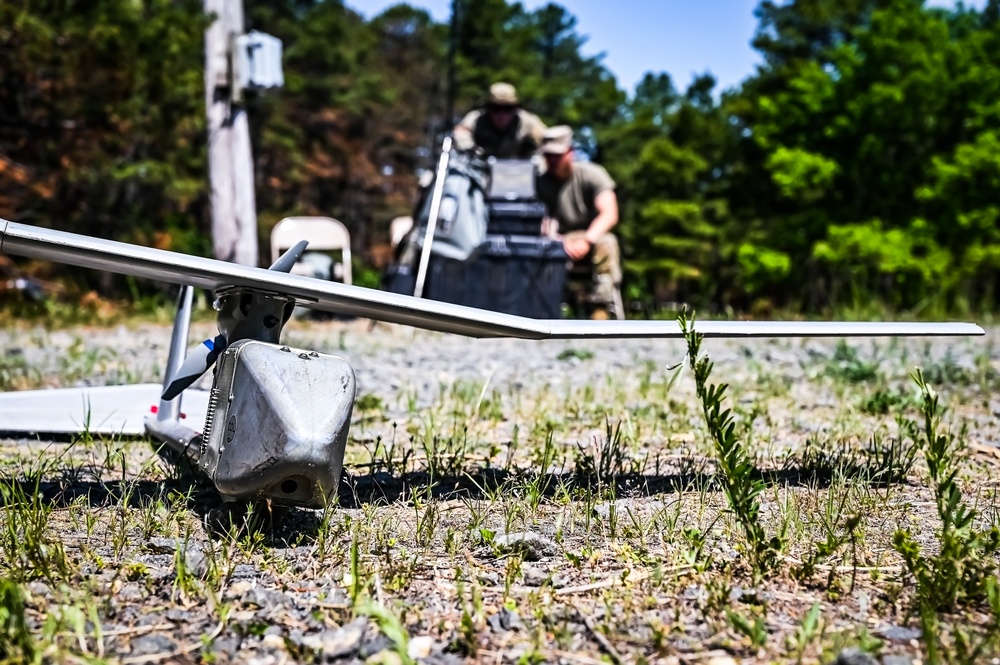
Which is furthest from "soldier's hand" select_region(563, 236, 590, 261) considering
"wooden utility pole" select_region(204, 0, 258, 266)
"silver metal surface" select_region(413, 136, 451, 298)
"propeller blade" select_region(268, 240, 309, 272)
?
"propeller blade" select_region(268, 240, 309, 272)

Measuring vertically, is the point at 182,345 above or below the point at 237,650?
above

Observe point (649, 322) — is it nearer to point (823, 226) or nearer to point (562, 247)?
point (562, 247)

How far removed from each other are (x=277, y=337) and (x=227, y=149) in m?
7.86

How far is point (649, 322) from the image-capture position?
6.36ft

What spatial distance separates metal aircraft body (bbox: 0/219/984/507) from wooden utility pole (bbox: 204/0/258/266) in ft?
24.3

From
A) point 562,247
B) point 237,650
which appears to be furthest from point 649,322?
point 562,247

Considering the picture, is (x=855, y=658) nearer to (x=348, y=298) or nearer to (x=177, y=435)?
(x=348, y=298)

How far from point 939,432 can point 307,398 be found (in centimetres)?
237

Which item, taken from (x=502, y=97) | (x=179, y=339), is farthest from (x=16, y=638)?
(x=502, y=97)

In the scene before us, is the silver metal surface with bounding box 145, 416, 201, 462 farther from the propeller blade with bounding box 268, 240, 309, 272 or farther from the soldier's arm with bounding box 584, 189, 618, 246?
the soldier's arm with bounding box 584, 189, 618, 246

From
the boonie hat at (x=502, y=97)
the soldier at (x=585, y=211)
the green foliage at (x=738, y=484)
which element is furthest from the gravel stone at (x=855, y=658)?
the boonie hat at (x=502, y=97)

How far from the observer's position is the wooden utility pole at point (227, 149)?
29.5ft

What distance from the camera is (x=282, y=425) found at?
164 cm

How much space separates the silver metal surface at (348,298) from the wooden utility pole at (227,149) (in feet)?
24.5
